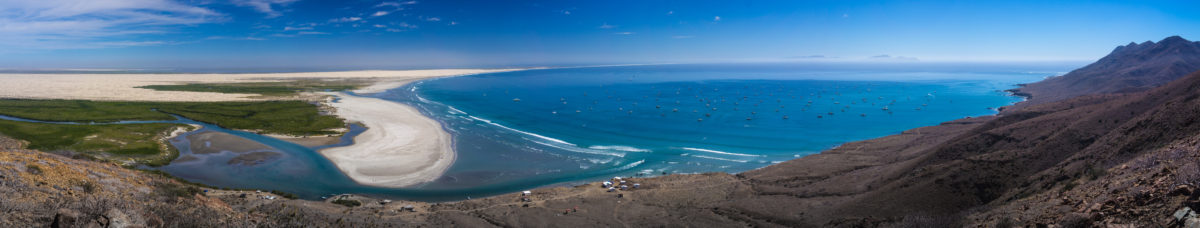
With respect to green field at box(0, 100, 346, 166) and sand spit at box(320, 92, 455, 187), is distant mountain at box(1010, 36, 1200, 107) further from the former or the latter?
green field at box(0, 100, 346, 166)

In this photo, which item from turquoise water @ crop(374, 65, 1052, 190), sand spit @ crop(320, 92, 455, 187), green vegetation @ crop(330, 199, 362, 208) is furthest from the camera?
turquoise water @ crop(374, 65, 1052, 190)

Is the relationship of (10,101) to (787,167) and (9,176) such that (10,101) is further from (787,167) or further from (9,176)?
(787,167)

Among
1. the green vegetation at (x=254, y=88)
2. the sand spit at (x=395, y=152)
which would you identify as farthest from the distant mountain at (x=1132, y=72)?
the green vegetation at (x=254, y=88)

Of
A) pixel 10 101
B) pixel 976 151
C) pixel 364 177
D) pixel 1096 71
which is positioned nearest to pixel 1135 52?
pixel 1096 71

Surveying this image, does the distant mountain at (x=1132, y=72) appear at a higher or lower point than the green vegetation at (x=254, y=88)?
higher

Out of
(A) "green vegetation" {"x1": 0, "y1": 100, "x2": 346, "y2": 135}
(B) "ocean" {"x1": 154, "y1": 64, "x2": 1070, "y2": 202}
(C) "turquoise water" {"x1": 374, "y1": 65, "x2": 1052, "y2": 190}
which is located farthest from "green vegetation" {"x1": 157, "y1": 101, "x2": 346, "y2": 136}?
(C) "turquoise water" {"x1": 374, "y1": 65, "x2": 1052, "y2": 190}

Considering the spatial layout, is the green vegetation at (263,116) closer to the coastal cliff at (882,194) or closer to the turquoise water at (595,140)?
the turquoise water at (595,140)
